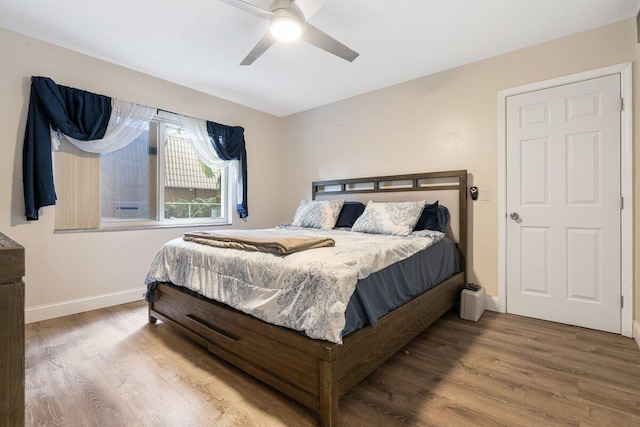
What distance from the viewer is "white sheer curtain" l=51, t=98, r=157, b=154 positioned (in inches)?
110

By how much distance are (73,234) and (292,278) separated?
2499 millimetres

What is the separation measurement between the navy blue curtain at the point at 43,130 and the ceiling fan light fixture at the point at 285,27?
203cm

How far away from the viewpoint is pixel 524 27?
2371 millimetres

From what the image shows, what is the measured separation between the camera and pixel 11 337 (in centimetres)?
50

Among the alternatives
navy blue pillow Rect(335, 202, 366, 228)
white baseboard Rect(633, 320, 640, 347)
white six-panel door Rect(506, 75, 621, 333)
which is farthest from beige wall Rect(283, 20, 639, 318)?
white baseboard Rect(633, 320, 640, 347)

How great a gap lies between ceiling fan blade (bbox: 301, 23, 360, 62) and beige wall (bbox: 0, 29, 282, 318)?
6.84ft

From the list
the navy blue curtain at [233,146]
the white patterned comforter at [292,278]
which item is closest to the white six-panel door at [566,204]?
the white patterned comforter at [292,278]

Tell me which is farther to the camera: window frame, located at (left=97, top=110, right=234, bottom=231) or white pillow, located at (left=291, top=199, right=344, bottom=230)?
white pillow, located at (left=291, top=199, right=344, bottom=230)

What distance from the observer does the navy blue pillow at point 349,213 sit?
10.9 feet

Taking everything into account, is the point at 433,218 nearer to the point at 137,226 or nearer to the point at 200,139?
the point at 200,139

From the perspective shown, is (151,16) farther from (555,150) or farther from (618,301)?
(618,301)

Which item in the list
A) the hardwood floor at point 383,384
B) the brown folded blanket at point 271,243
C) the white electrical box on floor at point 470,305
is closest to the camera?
the hardwood floor at point 383,384

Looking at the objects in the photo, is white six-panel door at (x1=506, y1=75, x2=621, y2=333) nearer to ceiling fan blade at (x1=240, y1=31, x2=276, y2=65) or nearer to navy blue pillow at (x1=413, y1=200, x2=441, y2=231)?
navy blue pillow at (x1=413, y1=200, x2=441, y2=231)

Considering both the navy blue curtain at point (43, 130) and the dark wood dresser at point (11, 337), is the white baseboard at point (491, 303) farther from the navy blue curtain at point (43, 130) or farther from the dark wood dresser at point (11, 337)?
the navy blue curtain at point (43, 130)
